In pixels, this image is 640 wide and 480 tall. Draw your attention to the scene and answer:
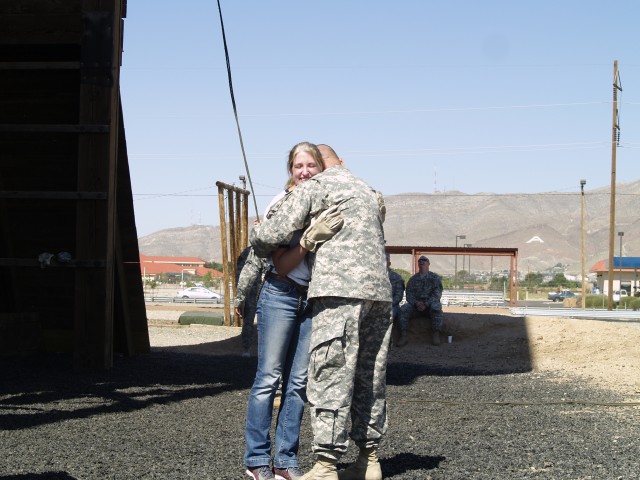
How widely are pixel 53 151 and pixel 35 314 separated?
77.1 inches

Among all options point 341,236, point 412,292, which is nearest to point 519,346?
point 412,292

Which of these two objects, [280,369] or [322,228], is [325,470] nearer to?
[280,369]

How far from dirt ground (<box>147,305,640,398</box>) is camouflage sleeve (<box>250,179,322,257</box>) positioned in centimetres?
689

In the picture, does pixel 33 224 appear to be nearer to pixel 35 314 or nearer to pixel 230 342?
pixel 35 314

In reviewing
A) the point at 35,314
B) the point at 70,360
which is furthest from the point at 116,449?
the point at 35,314

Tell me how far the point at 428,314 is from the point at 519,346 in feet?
6.41

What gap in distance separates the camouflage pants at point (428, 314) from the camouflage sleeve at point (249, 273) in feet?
35.3

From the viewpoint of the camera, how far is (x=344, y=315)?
181 inches

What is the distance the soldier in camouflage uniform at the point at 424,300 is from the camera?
16.1 metres

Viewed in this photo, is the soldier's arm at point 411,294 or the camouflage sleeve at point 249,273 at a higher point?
the camouflage sleeve at point 249,273

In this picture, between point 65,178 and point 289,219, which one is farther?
point 65,178

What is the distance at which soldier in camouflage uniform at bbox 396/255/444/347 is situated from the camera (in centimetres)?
1606

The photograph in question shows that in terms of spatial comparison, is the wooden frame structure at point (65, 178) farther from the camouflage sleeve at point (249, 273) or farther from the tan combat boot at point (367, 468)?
the tan combat boot at point (367, 468)

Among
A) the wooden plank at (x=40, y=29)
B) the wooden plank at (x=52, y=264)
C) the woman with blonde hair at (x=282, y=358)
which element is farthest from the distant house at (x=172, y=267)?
the woman with blonde hair at (x=282, y=358)
